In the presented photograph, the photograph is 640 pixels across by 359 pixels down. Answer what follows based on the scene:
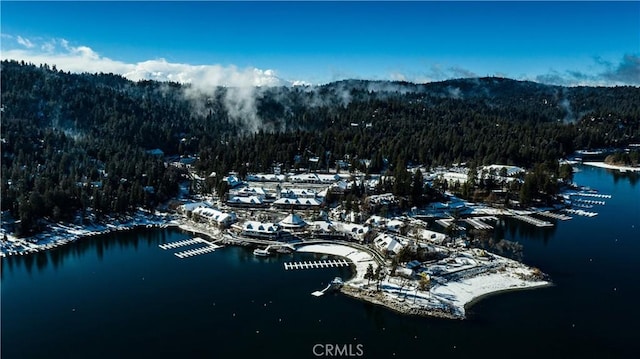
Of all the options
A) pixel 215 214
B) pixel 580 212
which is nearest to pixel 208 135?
pixel 215 214

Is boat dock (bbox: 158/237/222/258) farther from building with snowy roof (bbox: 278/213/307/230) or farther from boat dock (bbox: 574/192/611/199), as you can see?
boat dock (bbox: 574/192/611/199)

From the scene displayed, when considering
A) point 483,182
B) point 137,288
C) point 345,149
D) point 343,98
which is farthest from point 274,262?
point 343,98

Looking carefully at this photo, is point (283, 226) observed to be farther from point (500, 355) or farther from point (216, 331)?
point (500, 355)

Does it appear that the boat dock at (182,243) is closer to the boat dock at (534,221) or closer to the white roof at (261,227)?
the white roof at (261,227)

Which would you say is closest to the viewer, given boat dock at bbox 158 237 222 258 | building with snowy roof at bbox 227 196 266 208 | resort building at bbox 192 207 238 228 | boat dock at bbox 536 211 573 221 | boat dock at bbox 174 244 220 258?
boat dock at bbox 174 244 220 258

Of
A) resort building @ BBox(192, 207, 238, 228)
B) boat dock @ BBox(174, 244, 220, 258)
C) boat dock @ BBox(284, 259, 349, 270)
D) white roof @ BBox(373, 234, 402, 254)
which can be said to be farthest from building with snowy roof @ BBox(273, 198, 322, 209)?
boat dock @ BBox(284, 259, 349, 270)
